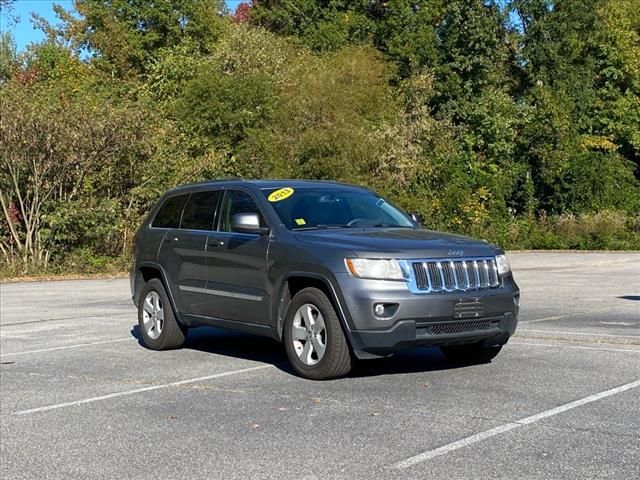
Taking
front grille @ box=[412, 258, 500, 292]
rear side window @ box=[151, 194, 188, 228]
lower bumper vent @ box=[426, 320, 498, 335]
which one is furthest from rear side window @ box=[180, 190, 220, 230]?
lower bumper vent @ box=[426, 320, 498, 335]

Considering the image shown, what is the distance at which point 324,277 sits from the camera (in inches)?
318

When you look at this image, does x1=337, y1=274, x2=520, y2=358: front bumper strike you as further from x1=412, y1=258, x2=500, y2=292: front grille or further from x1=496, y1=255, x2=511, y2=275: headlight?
x1=496, y1=255, x2=511, y2=275: headlight

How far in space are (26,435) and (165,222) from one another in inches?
171

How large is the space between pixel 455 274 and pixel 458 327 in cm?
45

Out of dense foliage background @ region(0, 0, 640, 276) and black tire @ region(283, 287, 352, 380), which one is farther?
dense foliage background @ region(0, 0, 640, 276)

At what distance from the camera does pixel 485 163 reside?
46.6 meters

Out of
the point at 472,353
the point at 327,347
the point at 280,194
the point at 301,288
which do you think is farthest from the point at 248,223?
the point at 472,353

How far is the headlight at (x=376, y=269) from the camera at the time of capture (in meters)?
7.90

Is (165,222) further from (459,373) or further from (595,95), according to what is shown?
(595,95)

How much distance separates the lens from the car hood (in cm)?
797

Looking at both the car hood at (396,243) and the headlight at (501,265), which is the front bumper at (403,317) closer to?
the car hood at (396,243)

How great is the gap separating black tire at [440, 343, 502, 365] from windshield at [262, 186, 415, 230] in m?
1.34

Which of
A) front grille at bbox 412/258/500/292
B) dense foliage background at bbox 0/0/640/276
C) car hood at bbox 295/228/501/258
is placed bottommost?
front grille at bbox 412/258/500/292

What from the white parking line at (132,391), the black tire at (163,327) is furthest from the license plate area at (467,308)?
the black tire at (163,327)
